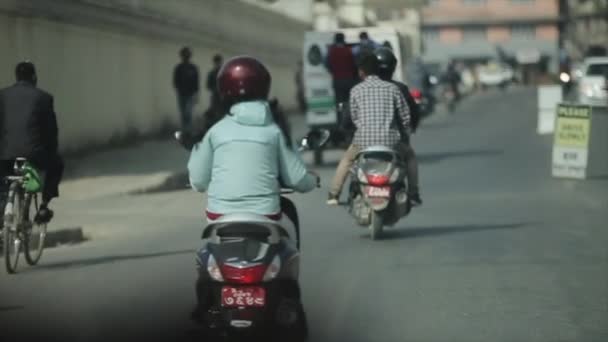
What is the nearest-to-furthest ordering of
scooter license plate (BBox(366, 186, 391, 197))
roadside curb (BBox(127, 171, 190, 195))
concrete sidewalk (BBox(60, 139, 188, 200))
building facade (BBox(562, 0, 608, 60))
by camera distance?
1. scooter license plate (BBox(366, 186, 391, 197))
2. concrete sidewalk (BBox(60, 139, 188, 200))
3. roadside curb (BBox(127, 171, 190, 195))
4. building facade (BBox(562, 0, 608, 60))

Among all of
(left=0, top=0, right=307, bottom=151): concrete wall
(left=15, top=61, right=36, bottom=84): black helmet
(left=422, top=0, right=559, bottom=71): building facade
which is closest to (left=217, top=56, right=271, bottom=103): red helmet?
(left=15, top=61, right=36, bottom=84): black helmet

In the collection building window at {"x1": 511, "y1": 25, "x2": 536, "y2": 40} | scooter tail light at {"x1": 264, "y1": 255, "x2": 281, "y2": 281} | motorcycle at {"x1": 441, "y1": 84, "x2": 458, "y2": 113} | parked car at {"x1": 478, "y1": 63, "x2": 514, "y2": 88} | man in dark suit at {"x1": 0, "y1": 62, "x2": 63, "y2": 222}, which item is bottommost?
parked car at {"x1": 478, "y1": 63, "x2": 514, "y2": 88}

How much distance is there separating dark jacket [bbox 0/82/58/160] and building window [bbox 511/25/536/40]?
113357 mm

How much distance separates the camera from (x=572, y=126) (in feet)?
75.2

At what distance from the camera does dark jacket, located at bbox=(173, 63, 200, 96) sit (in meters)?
29.0

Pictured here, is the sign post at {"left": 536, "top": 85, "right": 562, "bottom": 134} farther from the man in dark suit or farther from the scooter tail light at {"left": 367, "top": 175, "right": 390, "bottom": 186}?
the man in dark suit

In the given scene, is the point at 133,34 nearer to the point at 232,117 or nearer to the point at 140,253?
the point at 140,253

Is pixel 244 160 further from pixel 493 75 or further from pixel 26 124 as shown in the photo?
pixel 493 75

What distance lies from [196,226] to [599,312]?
690 centimetres

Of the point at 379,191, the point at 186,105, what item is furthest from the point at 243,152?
the point at 186,105

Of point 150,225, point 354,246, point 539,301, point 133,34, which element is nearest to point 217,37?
point 133,34

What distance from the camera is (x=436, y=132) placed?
3853 cm

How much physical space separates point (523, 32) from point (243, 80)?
117949 millimetres

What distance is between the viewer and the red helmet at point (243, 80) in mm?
7938
